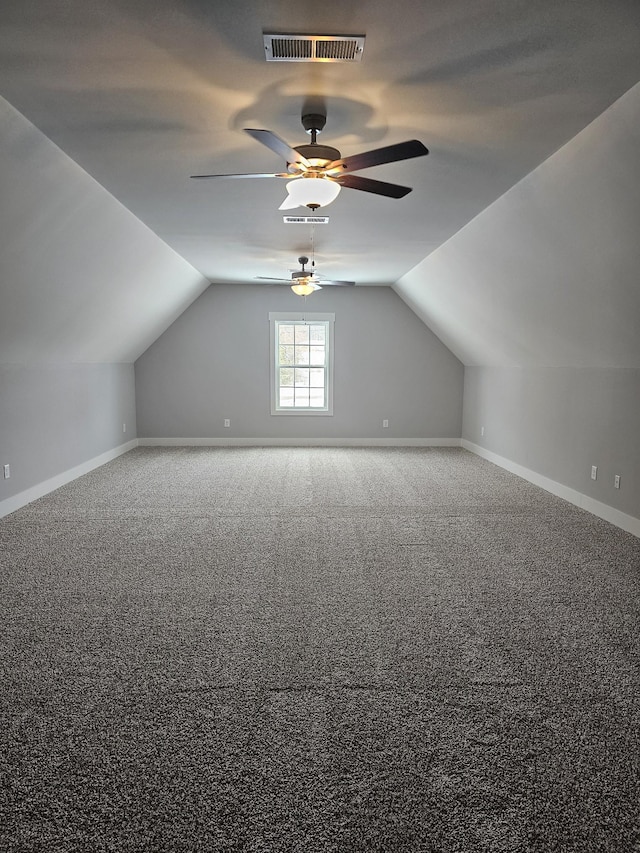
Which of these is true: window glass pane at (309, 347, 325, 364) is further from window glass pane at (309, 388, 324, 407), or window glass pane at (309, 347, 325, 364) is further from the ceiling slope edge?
the ceiling slope edge

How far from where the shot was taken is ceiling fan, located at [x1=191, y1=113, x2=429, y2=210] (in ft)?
8.57

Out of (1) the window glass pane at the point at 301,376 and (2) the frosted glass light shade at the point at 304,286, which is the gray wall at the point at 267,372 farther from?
(2) the frosted glass light shade at the point at 304,286

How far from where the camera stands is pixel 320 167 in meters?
2.85

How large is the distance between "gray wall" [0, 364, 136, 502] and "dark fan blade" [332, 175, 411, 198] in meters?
3.72

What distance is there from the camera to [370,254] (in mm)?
6422

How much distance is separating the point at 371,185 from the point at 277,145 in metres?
0.68

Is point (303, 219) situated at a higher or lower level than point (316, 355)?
higher

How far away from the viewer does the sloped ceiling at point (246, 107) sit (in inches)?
85.2

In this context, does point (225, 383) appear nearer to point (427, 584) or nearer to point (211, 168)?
point (211, 168)

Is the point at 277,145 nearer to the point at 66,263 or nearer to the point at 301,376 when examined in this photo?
the point at 66,263

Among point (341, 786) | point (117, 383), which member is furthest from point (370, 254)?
point (341, 786)

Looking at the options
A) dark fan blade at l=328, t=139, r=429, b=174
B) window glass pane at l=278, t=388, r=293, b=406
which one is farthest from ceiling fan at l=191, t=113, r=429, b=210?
window glass pane at l=278, t=388, r=293, b=406

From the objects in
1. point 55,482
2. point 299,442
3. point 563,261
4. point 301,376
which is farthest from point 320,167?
point 299,442

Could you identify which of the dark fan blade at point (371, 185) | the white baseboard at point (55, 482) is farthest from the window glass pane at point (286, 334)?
the dark fan blade at point (371, 185)
